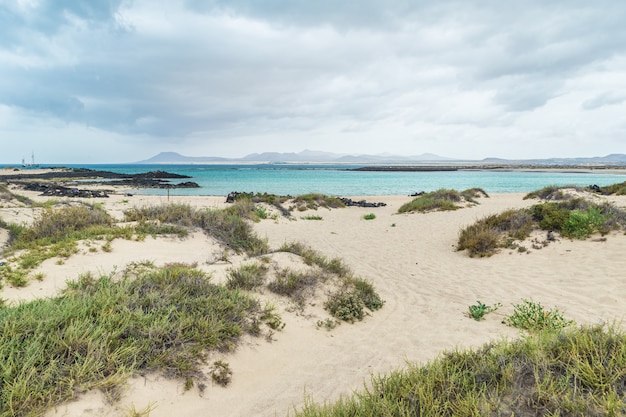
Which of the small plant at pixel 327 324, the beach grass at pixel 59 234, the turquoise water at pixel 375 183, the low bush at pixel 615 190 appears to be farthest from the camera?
the turquoise water at pixel 375 183

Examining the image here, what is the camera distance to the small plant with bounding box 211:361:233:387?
3.72 m

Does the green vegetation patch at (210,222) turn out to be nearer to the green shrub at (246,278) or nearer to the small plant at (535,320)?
the green shrub at (246,278)

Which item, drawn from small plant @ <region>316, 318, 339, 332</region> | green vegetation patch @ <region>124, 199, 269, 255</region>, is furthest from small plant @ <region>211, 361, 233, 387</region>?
green vegetation patch @ <region>124, 199, 269, 255</region>

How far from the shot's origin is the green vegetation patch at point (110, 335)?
2883mm

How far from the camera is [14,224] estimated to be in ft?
32.1

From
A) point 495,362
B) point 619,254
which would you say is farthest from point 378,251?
point 495,362

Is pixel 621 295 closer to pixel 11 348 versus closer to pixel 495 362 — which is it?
pixel 495 362

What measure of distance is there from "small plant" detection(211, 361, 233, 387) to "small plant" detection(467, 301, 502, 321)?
182 inches

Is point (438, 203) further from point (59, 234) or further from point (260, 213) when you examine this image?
point (59, 234)

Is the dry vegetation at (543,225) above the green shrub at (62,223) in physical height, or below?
below

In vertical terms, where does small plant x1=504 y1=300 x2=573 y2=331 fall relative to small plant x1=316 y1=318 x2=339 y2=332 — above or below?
above

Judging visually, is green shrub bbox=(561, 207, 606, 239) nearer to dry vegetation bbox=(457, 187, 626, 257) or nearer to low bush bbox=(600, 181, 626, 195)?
dry vegetation bbox=(457, 187, 626, 257)

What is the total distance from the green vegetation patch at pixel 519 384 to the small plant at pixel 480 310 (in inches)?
117

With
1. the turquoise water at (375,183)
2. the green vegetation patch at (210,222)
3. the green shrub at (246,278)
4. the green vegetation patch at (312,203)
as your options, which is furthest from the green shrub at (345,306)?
the turquoise water at (375,183)
